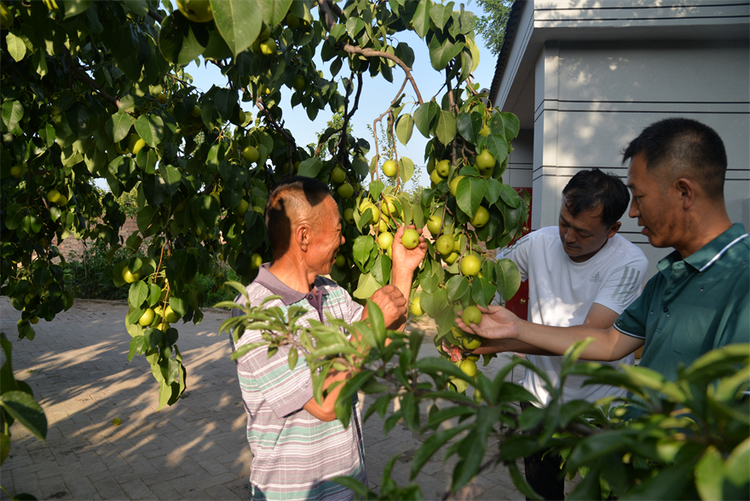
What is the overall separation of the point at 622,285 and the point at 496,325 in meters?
0.79

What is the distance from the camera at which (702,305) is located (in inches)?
50.9

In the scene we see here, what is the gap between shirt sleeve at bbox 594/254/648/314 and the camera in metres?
2.15

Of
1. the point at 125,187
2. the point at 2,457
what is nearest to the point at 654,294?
the point at 2,457

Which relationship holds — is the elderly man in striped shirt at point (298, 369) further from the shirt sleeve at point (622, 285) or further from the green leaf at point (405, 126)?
the shirt sleeve at point (622, 285)

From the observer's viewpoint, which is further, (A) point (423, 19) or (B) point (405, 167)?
(B) point (405, 167)

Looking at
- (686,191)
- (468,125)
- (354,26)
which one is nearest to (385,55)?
(354,26)

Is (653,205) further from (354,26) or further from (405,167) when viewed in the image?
(354,26)

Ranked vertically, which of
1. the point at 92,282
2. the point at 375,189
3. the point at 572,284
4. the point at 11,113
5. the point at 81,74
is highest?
the point at 81,74

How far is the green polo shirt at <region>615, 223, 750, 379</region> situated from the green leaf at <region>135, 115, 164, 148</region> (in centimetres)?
194

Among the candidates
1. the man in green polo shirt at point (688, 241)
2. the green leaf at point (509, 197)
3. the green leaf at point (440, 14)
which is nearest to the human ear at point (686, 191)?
the man in green polo shirt at point (688, 241)

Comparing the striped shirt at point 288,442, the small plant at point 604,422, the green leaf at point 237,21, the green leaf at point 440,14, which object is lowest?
the striped shirt at point 288,442

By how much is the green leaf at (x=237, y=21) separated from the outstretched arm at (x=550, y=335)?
119 centimetres

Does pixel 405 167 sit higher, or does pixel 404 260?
pixel 405 167

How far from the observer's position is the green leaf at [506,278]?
65.6 inches
